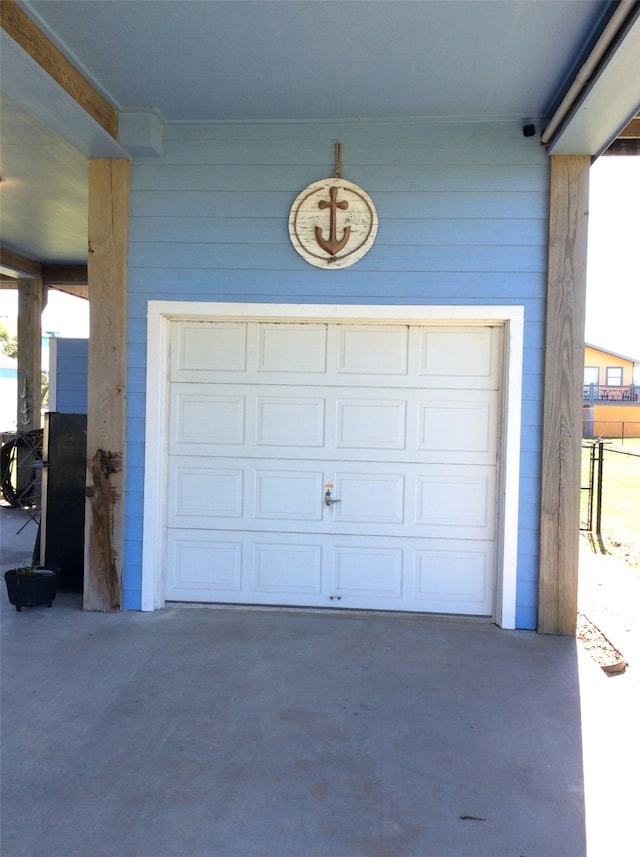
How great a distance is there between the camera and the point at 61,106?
3451 millimetres

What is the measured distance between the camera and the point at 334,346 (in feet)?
13.9

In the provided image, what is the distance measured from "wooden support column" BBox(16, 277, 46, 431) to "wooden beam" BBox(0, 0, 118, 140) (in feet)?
19.4

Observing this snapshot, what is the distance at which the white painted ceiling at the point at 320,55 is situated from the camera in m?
2.92

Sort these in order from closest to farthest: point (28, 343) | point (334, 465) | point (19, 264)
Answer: point (334, 465), point (19, 264), point (28, 343)

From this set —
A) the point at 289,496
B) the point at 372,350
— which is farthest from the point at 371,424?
the point at 289,496

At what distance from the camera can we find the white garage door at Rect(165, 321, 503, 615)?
418cm

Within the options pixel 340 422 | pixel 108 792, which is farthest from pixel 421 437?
pixel 108 792

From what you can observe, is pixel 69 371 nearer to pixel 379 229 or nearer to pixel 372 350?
pixel 372 350

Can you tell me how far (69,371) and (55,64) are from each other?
3542mm

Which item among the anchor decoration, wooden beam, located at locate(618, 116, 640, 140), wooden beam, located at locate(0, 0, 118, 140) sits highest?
wooden beam, located at locate(618, 116, 640, 140)

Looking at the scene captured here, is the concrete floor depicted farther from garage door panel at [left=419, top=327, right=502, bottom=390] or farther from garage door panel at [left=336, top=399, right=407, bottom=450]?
garage door panel at [left=419, top=327, right=502, bottom=390]

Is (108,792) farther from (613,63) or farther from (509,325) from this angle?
(613,63)

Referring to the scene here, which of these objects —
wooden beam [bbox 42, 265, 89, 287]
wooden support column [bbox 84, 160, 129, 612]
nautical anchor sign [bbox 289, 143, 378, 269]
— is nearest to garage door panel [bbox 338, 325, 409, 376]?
nautical anchor sign [bbox 289, 143, 378, 269]

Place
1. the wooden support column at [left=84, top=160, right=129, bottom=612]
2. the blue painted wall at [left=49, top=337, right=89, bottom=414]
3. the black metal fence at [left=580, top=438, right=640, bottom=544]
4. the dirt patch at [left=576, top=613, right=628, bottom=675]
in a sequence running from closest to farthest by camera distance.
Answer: the dirt patch at [left=576, top=613, right=628, bottom=675]
the wooden support column at [left=84, top=160, right=129, bottom=612]
the blue painted wall at [left=49, top=337, right=89, bottom=414]
the black metal fence at [left=580, top=438, right=640, bottom=544]
